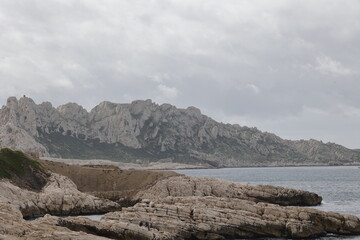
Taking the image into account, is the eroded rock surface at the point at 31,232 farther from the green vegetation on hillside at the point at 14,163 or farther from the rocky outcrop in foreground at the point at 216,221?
the green vegetation on hillside at the point at 14,163

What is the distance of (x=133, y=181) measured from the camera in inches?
4843

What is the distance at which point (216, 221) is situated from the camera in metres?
63.7

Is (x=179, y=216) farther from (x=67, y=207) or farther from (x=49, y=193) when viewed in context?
(x=49, y=193)

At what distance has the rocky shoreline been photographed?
55.3 m

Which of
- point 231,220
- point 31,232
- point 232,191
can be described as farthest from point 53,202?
point 31,232

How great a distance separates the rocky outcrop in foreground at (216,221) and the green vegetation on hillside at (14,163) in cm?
5587

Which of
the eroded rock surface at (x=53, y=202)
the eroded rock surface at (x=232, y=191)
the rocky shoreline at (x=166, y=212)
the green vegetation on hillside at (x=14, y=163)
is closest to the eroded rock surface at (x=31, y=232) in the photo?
the rocky shoreline at (x=166, y=212)

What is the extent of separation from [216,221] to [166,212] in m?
6.83

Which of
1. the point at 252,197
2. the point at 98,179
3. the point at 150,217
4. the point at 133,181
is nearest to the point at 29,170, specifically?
the point at 98,179

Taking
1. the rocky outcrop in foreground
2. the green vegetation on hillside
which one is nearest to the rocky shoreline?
the rocky outcrop in foreground

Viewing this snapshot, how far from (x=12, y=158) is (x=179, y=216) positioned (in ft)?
238

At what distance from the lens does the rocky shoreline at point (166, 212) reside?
55344 mm

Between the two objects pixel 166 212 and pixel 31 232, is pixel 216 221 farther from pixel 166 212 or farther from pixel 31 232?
pixel 31 232

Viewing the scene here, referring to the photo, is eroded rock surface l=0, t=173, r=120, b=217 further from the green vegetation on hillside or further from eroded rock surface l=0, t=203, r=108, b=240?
eroded rock surface l=0, t=203, r=108, b=240
